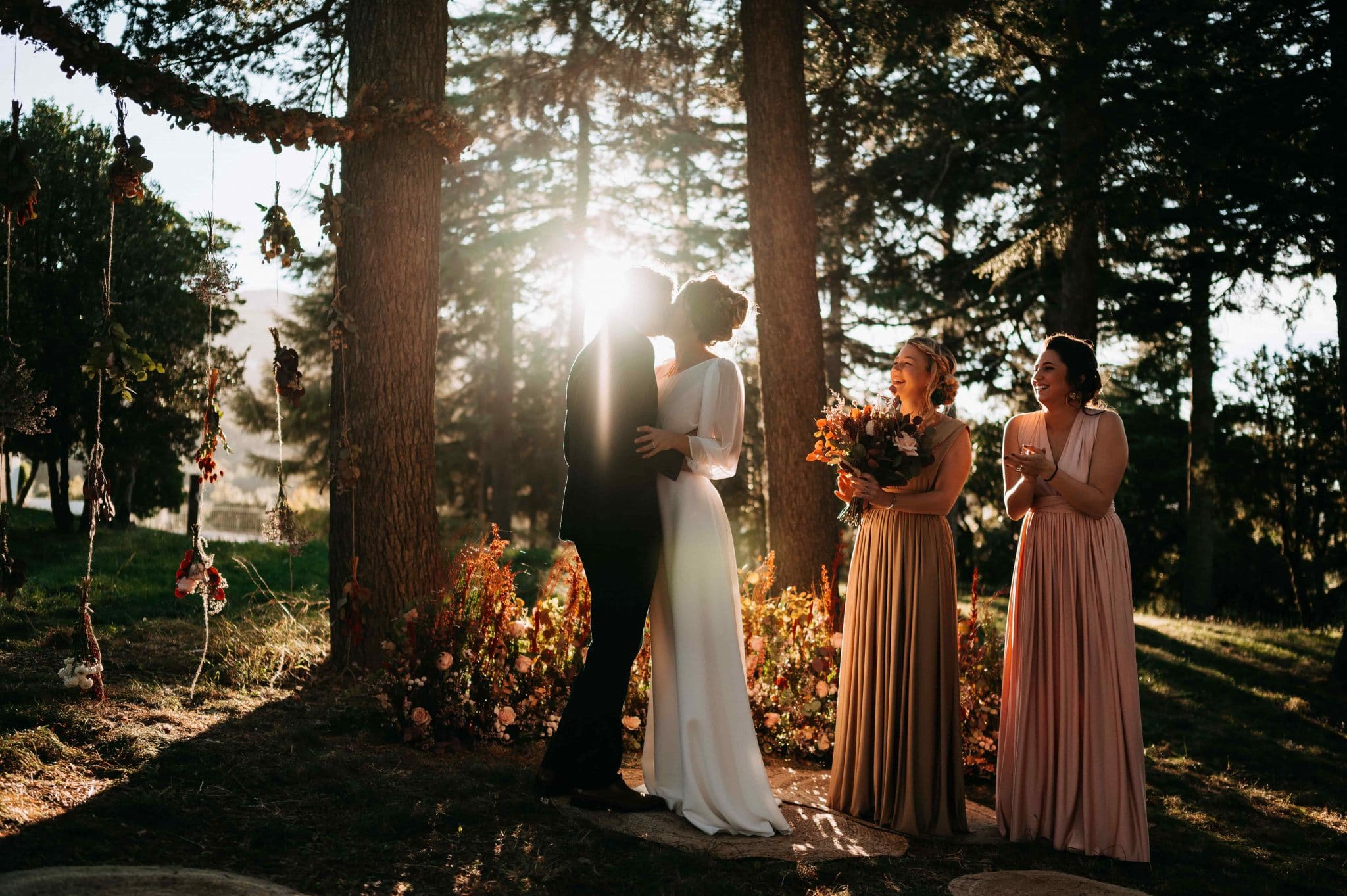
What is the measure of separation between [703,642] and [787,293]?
359 centimetres

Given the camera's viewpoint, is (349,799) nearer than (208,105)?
Yes

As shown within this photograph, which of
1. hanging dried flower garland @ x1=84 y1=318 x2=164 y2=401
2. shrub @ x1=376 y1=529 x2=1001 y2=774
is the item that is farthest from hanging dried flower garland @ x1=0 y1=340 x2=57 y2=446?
shrub @ x1=376 y1=529 x2=1001 y2=774

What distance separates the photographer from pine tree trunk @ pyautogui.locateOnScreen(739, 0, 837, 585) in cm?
724

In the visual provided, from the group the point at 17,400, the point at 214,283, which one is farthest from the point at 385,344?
the point at 17,400

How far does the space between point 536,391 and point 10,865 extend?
21823mm

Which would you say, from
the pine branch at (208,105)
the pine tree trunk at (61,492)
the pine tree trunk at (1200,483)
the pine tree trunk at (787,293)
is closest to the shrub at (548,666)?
the pine tree trunk at (787,293)

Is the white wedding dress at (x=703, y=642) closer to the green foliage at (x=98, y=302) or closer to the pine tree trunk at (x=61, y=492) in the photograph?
the green foliage at (x=98, y=302)

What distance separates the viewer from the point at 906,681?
14.9ft

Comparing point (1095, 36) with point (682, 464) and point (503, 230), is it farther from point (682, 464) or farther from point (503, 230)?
point (503, 230)

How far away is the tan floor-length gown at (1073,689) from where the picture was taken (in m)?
4.30

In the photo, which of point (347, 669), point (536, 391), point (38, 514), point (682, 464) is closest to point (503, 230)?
point (536, 391)

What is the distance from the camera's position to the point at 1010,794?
455 cm

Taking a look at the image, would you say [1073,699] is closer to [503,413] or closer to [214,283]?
[214,283]

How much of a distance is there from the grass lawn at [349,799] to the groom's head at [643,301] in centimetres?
226
